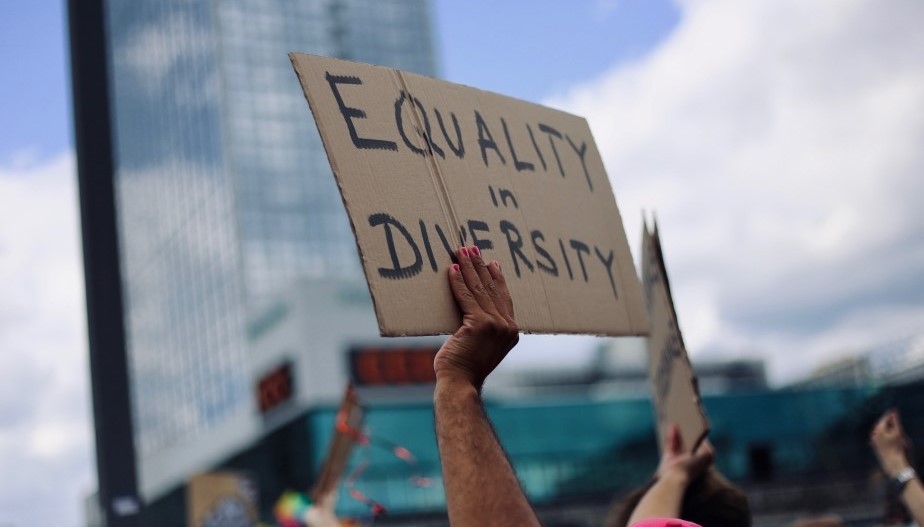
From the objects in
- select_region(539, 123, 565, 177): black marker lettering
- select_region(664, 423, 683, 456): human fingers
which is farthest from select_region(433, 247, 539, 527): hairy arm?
select_region(664, 423, 683, 456): human fingers

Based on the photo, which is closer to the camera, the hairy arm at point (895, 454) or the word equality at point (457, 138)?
the word equality at point (457, 138)

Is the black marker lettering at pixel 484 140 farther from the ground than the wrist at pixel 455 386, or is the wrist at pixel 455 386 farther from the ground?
the black marker lettering at pixel 484 140

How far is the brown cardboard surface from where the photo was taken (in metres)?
8.19

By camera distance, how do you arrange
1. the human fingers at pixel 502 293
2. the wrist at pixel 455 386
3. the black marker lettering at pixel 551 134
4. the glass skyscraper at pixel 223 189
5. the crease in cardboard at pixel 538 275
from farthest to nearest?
1. the glass skyscraper at pixel 223 189
2. the black marker lettering at pixel 551 134
3. the crease in cardboard at pixel 538 275
4. the human fingers at pixel 502 293
5. the wrist at pixel 455 386

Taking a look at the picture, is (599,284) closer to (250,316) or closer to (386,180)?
(386,180)

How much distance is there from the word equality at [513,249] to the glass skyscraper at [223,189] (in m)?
62.0

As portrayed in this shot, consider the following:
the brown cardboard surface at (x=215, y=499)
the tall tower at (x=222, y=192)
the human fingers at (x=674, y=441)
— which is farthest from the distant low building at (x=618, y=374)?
the human fingers at (x=674, y=441)

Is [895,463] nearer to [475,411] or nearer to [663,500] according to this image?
[663,500]

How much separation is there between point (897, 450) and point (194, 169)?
76.9m

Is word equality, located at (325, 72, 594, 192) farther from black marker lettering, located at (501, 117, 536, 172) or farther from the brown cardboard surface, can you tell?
the brown cardboard surface

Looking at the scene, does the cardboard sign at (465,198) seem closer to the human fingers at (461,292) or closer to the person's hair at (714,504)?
the human fingers at (461,292)

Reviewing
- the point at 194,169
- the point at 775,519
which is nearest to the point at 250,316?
the point at 194,169

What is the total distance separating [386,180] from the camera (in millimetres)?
1930

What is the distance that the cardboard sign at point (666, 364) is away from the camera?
275cm
